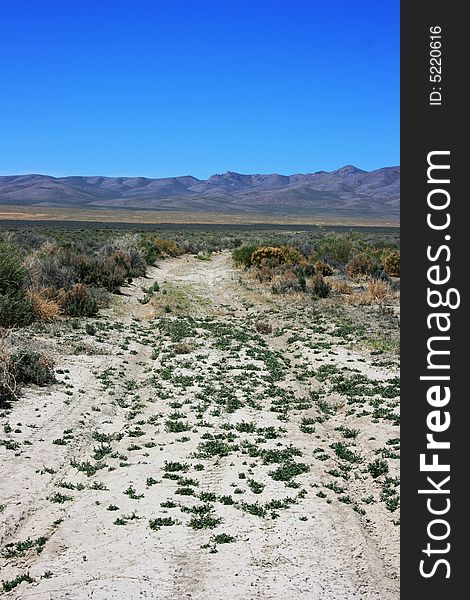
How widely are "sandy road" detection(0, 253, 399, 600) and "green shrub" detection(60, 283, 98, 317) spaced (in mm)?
3994

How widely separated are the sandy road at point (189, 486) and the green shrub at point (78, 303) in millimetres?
3994

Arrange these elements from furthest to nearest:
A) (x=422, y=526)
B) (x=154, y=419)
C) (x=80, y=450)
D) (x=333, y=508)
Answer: (x=154, y=419) → (x=80, y=450) → (x=333, y=508) → (x=422, y=526)

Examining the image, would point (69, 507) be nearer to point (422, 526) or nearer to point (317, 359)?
point (422, 526)

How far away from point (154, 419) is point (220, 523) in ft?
11.9

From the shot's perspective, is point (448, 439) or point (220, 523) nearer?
point (448, 439)

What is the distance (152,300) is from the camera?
22125mm

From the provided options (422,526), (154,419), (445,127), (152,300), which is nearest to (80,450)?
(154,419)

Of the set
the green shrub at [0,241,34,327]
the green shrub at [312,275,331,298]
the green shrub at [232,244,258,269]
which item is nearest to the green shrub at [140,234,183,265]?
the green shrub at [232,244,258,269]

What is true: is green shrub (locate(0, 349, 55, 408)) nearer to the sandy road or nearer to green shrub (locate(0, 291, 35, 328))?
the sandy road

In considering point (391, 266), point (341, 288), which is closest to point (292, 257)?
point (391, 266)

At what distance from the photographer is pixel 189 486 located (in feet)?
24.4

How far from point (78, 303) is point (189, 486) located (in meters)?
11.9

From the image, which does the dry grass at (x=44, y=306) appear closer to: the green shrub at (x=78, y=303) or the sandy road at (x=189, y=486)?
the green shrub at (x=78, y=303)

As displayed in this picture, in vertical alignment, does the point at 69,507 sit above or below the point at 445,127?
below
